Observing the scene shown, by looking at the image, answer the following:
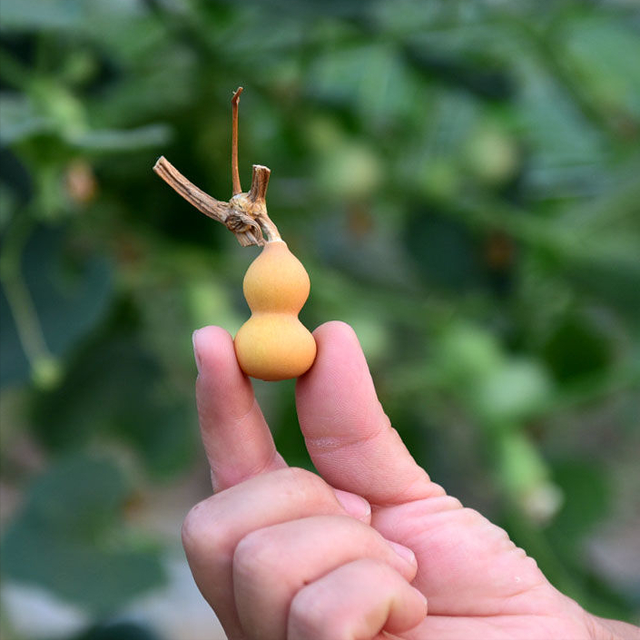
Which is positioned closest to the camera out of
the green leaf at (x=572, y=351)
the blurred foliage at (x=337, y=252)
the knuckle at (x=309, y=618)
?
the knuckle at (x=309, y=618)

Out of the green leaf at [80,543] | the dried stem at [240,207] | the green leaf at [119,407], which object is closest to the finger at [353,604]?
the dried stem at [240,207]

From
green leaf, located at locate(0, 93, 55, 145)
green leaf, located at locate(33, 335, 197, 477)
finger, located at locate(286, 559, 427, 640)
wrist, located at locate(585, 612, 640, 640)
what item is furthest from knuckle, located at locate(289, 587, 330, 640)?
green leaf, located at locate(33, 335, 197, 477)

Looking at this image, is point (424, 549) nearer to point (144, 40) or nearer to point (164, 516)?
point (144, 40)

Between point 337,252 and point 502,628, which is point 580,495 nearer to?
point 337,252

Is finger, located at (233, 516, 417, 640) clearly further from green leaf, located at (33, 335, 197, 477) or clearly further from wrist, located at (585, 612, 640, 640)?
green leaf, located at (33, 335, 197, 477)

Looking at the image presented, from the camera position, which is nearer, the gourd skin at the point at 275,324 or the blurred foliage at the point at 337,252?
the gourd skin at the point at 275,324

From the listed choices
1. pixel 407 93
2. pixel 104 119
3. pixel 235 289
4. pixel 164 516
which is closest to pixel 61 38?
pixel 104 119

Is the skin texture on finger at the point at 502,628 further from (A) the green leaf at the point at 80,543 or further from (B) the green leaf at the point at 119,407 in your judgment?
(B) the green leaf at the point at 119,407
